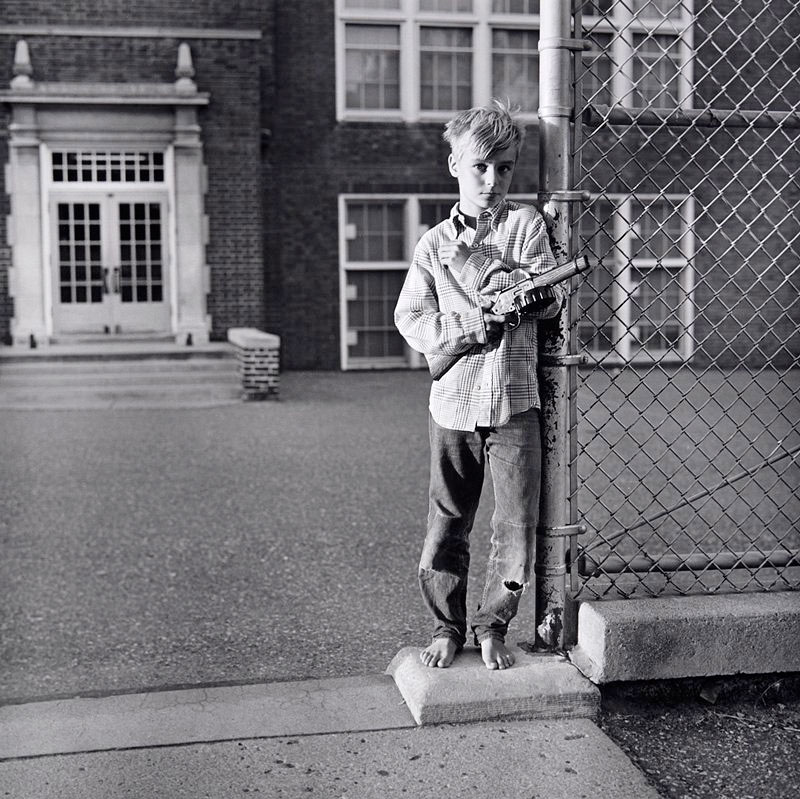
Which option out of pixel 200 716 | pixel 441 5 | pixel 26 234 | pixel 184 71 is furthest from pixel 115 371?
Result: pixel 200 716

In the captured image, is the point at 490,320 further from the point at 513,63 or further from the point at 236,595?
the point at 513,63

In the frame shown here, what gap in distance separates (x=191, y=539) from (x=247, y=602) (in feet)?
4.59

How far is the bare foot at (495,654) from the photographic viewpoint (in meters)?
3.48

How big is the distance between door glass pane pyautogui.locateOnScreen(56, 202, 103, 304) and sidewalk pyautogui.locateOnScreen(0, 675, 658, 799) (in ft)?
47.5

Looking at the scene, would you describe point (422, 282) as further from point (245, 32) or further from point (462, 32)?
point (462, 32)

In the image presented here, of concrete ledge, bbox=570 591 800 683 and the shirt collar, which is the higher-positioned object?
the shirt collar

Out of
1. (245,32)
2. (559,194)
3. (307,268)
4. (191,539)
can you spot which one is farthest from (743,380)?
(559,194)

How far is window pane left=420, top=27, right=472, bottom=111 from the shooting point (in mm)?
18578

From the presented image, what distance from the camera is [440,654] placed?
352 centimetres

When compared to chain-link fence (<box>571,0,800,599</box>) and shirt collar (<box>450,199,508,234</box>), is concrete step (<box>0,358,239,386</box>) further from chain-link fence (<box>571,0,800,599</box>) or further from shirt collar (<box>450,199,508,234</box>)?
shirt collar (<box>450,199,508,234</box>)

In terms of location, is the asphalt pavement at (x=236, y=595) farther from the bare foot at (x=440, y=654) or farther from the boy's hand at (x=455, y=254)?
the boy's hand at (x=455, y=254)

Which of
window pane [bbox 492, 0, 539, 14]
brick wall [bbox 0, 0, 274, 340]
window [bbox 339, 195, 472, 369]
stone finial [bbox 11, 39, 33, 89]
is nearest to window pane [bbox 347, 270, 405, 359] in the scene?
window [bbox 339, 195, 472, 369]

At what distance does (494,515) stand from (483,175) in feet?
3.38

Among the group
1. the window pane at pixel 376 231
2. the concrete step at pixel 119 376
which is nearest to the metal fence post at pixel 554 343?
the concrete step at pixel 119 376
